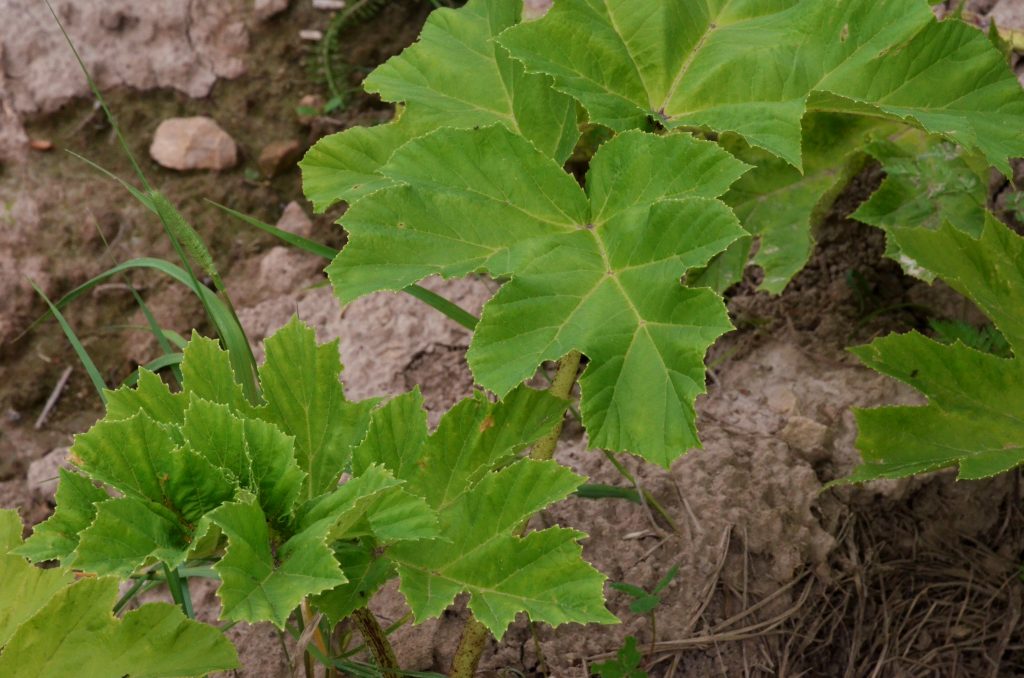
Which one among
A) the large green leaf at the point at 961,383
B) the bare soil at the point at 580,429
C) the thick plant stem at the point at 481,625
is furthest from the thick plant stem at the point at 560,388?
the large green leaf at the point at 961,383

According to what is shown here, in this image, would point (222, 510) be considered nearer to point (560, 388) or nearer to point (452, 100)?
point (560, 388)

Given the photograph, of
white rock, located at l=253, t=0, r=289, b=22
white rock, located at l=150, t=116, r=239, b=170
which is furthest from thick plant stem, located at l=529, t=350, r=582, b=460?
white rock, located at l=253, t=0, r=289, b=22

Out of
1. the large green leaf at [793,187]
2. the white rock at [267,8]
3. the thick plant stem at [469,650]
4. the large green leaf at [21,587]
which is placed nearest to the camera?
the large green leaf at [21,587]

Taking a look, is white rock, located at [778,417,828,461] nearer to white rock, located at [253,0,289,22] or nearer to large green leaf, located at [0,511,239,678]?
large green leaf, located at [0,511,239,678]

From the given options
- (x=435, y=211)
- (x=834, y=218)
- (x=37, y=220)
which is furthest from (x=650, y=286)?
(x=37, y=220)

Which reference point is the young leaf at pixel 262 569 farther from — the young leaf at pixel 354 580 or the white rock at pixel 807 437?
the white rock at pixel 807 437

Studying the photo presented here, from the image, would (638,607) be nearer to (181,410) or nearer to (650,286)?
(650,286)
